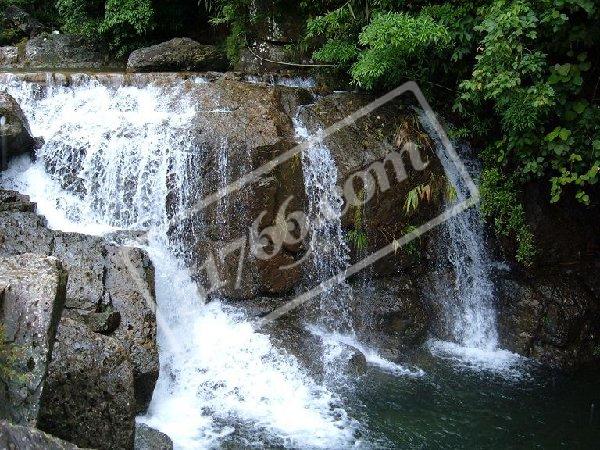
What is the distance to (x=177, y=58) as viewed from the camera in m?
9.83

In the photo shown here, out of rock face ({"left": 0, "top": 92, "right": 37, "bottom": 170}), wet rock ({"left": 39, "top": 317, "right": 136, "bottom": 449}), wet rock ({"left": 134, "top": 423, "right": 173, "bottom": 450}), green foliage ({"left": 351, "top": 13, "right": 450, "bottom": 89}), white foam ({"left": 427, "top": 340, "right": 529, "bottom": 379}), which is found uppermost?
green foliage ({"left": 351, "top": 13, "right": 450, "bottom": 89})

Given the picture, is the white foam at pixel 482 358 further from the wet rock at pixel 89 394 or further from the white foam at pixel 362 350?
the wet rock at pixel 89 394

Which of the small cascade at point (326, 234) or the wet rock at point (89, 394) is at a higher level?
the small cascade at point (326, 234)

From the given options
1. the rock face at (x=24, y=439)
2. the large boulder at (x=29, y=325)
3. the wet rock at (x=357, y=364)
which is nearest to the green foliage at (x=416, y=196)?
the wet rock at (x=357, y=364)

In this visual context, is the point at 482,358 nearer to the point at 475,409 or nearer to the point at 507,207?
the point at 475,409

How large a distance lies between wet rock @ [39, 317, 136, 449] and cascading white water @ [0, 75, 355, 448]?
Answer: 0.71 meters

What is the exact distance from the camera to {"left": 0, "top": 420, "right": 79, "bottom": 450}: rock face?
2.96m

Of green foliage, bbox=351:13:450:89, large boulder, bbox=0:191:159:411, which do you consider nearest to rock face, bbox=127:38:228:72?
green foliage, bbox=351:13:450:89

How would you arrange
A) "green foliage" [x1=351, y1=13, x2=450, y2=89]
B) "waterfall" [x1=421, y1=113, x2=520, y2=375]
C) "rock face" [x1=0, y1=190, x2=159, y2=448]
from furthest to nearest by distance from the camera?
"waterfall" [x1=421, y1=113, x2=520, y2=375] → "green foliage" [x1=351, y1=13, x2=450, y2=89] → "rock face" [x1=0, y1=190, x2=159, y2=448]

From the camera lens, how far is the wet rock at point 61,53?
11.1m

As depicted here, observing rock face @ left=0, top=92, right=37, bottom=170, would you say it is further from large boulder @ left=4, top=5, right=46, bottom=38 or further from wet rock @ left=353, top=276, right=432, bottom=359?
large boulder @ left=4, top=5, right=46, bottom=38

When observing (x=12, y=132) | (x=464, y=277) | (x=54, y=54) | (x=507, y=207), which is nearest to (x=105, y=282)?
(x=12, y=132)

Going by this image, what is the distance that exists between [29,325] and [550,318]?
6098 mm

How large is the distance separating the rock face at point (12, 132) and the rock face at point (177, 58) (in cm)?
283
